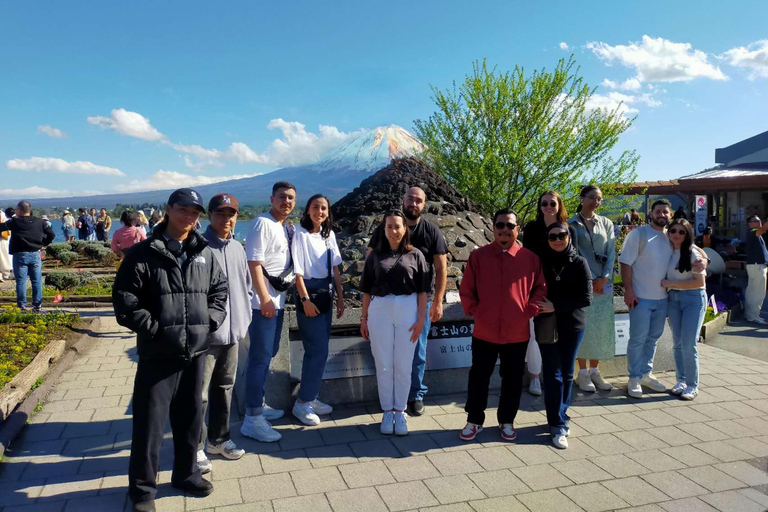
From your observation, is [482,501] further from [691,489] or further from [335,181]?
[335,181]

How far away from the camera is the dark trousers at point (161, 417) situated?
9.94 ft

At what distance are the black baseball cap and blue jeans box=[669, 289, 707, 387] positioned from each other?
457 cm

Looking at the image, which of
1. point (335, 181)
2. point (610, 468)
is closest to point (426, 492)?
point (610, 468)

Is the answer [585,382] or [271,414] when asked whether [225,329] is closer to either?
[271,414]

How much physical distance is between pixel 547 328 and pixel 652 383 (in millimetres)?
2070

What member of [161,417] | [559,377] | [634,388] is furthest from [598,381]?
[161,417]

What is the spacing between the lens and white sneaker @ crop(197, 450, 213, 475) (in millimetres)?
3455

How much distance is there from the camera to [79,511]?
3.04 metres

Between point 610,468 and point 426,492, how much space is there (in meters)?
1.39

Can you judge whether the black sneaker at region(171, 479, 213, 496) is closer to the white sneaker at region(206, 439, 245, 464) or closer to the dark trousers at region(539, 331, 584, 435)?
the white sneaker at region(206, 439, 245, 464)

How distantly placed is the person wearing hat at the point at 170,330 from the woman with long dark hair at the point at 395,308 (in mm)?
1327

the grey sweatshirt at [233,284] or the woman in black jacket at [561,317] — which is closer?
the grey sweatshirt at [233,284]

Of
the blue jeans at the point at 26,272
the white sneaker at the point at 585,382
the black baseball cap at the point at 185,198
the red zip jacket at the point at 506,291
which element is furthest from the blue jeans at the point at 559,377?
the blue jeans at the point at 26,272

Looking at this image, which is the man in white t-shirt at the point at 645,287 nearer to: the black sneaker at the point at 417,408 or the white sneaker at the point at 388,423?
the black sneaker at the point at 417,408
